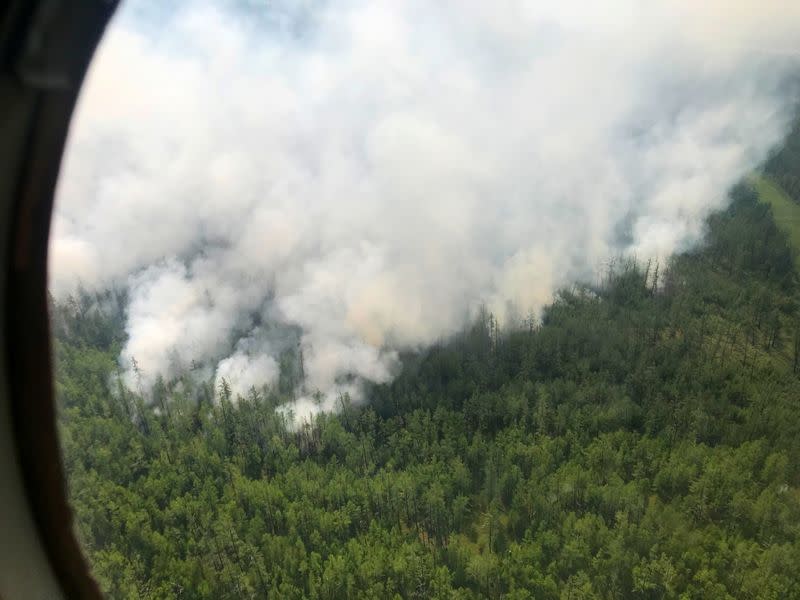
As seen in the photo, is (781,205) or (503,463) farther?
(781,205)

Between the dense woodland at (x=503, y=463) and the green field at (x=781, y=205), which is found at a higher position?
the green field at (x=781, y=205)

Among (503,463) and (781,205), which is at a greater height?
(781,205)

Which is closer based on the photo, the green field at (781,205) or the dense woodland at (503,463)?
the dense woodland at (503,463)

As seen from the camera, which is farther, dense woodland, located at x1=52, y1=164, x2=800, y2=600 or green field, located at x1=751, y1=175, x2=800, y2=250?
green field, located at x1=751, y1=175, x2=800, y2=250

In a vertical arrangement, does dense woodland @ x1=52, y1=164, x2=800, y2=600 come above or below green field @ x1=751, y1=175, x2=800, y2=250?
below
